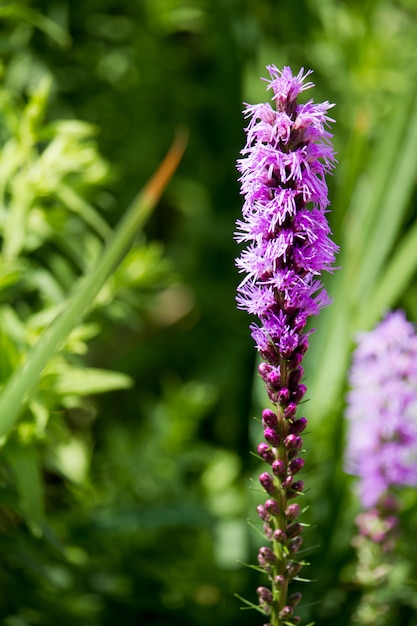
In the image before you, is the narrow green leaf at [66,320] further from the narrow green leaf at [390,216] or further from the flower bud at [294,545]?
the narrow green leaf at [390,216]

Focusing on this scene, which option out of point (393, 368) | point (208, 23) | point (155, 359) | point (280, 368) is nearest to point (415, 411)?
point (393, 368)

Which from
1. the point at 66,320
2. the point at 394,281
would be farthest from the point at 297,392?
the point at 394,281

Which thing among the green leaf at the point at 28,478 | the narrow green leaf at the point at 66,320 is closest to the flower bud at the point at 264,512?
the narrow green leaf at the point at 66,320

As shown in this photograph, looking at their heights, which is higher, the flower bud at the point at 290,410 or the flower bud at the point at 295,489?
the flower bud at the point at 290,410

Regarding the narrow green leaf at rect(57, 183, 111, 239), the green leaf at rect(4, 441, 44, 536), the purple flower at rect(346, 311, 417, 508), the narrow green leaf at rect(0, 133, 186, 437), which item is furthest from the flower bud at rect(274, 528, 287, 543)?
the narrow green leaf at rect(57, 183, 111, 239)

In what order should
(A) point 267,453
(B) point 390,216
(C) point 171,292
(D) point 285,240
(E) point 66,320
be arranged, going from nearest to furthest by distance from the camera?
(D) point 285,240, (A) point 267,453, (E) point 66,320, (B) point 390,216, (C) point 171,292

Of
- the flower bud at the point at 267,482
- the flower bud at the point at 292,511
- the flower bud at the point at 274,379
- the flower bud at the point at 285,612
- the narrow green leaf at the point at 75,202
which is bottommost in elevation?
the flower bud at the point at 285,612

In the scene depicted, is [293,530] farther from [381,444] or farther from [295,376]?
[381,444]

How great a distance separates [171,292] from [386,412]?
1.64 m

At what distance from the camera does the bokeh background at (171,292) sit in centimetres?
176

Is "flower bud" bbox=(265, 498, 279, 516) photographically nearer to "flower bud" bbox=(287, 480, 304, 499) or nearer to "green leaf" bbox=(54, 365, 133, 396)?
"flower bud" bbox=(287, 480, 304, 499)

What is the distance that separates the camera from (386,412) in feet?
5.40

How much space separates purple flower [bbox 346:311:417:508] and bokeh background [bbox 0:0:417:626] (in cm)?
15

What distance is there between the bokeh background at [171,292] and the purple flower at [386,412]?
15 centimetres
